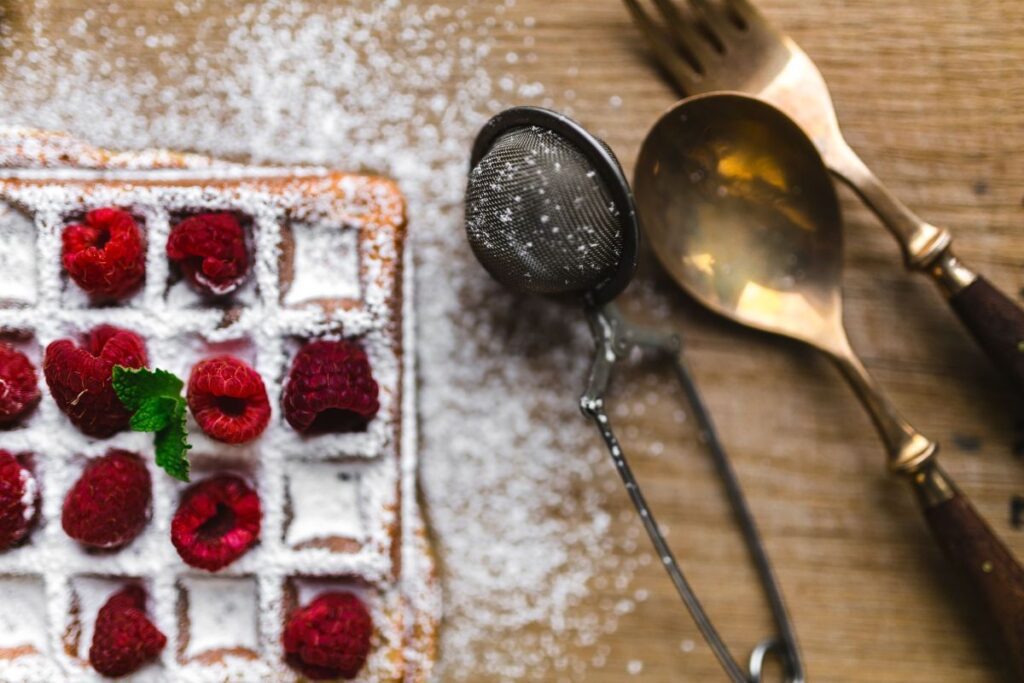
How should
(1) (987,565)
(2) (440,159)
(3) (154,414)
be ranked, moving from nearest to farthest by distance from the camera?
1. (3) (154,414)
2. (1) (987,565)
3. (2) (440,159)

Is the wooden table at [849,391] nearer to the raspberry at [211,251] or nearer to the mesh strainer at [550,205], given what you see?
the mesh strainer at [550,205]

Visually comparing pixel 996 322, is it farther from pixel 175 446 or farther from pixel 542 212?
pixel 175 446

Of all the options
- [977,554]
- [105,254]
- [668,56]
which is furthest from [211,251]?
[977,554]

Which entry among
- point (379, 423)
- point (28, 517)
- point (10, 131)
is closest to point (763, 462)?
point (379, 423)

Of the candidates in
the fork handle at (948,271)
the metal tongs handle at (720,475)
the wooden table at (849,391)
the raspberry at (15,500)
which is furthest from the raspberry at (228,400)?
the fork handle at (948,271)

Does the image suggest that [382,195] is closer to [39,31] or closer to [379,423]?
[379,423]
